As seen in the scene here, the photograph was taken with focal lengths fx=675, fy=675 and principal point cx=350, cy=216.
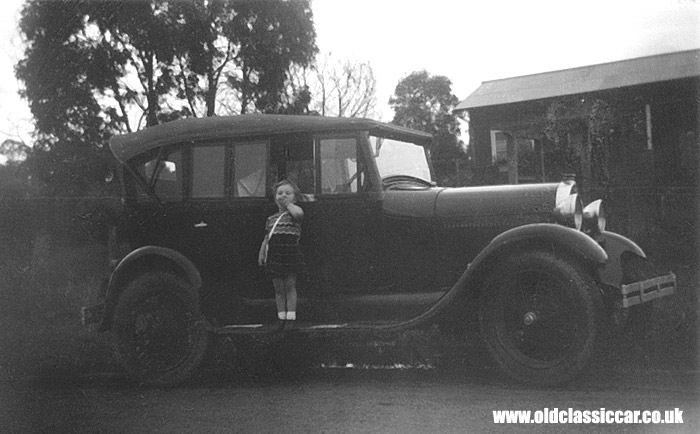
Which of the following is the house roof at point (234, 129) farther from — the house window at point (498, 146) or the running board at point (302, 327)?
the house window at point (498, 146)

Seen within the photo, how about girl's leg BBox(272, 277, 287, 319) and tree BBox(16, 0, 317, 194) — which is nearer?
girl's leg BBox(272, 277, 287, 319)

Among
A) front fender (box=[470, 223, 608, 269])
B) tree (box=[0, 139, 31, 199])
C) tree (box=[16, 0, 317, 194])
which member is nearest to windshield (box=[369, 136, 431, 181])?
front fender (box=[470, 223, 608, 269])

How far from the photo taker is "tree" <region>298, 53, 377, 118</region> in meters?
5.91

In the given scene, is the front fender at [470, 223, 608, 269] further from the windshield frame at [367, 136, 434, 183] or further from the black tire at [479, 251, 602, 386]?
the windshield frame at [367, 136, 434, 183]

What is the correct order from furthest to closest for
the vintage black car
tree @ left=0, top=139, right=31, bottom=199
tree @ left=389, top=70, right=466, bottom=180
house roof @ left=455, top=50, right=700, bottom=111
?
house roof @ left=455, top=50, right=700, bottom=111
tree @ left=389, top=70, right=466, bottom=180
tree @ left=0, top=139, right=31, bottom=199
the vintage black car

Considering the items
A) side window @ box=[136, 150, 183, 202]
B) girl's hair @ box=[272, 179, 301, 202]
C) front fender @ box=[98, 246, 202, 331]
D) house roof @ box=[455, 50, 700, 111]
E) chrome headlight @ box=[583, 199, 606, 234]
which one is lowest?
front fender @ box=[98, 246, 202, 331]

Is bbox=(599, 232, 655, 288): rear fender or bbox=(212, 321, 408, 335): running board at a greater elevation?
bbox=(599, 232, 655, 288): rear fender

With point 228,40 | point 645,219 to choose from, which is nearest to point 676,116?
point 645,219

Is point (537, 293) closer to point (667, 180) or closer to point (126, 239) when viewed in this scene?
point (126, 239)

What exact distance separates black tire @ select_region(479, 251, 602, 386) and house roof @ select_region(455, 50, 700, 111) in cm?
1007

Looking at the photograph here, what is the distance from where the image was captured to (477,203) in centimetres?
425

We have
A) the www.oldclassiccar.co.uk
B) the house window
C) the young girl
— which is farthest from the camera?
the house window

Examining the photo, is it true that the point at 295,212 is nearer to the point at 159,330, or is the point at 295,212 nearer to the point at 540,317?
the point at 159,330

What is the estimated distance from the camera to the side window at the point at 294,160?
453 cm
